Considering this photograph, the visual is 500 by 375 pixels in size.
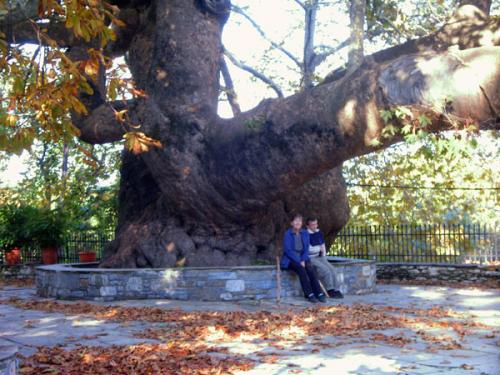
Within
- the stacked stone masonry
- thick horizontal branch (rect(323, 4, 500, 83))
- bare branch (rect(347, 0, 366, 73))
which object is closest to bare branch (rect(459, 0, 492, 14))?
thick horizontal branch (rect(323, 4, 500, 83))

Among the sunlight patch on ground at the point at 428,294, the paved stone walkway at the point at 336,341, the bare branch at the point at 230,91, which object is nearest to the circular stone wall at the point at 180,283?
the paved stone walkway at the point at 336,341

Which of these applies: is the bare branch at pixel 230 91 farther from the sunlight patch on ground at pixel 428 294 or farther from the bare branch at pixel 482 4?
the bare branch at pixel 482 4

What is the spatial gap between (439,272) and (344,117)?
672cm

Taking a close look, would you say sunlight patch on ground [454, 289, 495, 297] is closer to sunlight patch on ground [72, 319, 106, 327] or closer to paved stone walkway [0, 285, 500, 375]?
paved stone walkway [0, 285, 500, 375]

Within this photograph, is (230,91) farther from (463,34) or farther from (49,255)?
(49,255)

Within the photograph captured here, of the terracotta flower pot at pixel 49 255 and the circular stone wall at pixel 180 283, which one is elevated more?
the terracotta flower pot at pixel 49 255

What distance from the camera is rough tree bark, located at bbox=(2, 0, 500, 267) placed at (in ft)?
34.1

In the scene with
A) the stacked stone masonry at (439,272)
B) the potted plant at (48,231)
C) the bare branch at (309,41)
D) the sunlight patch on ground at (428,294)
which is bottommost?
the sunlight patch on ground at (428,294)

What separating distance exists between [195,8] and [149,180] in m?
3.95

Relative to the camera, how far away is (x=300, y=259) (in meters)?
12.3

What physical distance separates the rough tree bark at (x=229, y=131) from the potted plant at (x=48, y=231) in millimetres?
4036

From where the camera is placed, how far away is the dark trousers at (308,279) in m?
12.1

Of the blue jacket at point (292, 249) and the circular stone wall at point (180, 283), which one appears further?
the blue jacket at point (292, 249)

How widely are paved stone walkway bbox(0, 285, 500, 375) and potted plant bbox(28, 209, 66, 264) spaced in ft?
23.4
